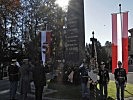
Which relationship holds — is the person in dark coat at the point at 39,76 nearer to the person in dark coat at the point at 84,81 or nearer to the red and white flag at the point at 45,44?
the person in dark coat at the point at 84,81

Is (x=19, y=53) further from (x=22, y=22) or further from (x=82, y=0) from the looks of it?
(x=82, y=0)

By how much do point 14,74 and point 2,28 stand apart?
111ft

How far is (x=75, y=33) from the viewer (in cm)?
2078

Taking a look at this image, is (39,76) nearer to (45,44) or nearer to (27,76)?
(27,76)

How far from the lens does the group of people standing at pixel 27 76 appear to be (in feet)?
49.5

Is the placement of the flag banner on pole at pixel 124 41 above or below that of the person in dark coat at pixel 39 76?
above

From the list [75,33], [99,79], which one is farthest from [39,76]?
[75,33]

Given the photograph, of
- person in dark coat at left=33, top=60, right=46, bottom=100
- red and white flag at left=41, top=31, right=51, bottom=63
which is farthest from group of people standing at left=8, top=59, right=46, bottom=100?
red and white flag at left=41, top=31, right=51, bottom=63

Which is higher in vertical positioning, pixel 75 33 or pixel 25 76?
pixel 75 33

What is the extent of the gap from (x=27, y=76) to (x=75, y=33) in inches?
211

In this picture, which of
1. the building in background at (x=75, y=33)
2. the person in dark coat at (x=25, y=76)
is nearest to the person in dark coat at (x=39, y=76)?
the person in dark coat at (x=25, y=76)

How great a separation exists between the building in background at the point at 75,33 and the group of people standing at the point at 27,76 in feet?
14.2

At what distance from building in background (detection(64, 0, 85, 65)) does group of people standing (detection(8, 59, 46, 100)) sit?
4324 millimetres

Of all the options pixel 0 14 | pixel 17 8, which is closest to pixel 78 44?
pixel 0 14
